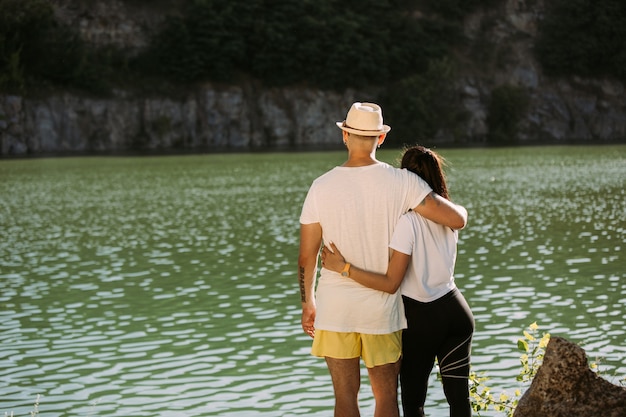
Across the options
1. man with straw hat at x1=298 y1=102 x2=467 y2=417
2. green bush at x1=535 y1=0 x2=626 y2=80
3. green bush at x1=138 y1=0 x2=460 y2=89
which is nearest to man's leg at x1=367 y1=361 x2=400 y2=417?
man with straw hat at x1=298 y1=102 x2=467 y2=417

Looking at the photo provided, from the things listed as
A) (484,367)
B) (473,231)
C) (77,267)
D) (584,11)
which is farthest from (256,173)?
(584,11)

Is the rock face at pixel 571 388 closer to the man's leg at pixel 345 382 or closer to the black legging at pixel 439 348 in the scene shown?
the black legging at pixel 439 348

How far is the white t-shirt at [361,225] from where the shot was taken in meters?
6.31

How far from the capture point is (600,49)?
98500 millimetres

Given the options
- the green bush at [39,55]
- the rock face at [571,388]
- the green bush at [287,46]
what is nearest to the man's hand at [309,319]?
the rock face at [571,388]

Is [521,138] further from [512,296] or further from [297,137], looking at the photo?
[512,296]

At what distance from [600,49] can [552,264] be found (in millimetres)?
82293

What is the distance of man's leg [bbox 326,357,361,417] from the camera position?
6.41 m

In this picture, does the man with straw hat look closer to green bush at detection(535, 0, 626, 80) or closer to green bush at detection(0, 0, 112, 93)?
green bush at detection(0, 0, 112, 93)

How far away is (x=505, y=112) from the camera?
91.5m

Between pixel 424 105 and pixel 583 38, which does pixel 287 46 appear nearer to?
pixel 424 105

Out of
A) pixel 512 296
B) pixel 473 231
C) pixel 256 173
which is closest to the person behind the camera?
pixel 512 296

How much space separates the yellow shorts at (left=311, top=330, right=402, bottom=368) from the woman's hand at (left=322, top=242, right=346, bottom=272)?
0.38 metres

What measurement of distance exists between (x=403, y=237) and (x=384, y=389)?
0.91 meters
